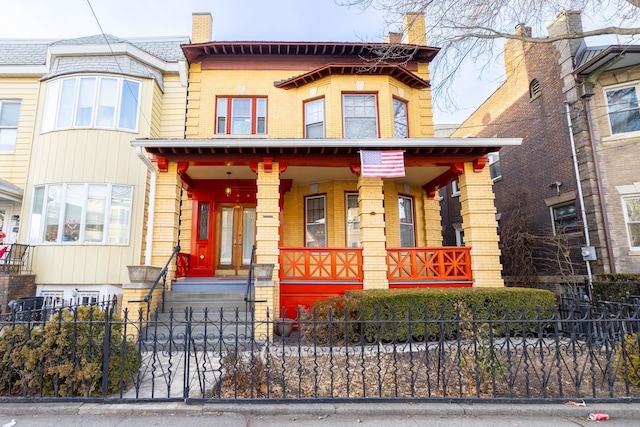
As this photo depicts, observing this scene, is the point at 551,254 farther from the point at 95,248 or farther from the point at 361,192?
the point at 95,248

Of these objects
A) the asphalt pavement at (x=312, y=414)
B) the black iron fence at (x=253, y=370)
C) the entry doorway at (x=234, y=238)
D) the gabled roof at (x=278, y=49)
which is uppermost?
the gabled roof at (x=278, y=49)

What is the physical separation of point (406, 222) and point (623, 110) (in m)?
7.43

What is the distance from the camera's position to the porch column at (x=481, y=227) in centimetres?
919

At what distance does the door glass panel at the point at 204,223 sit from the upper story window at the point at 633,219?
42.8 ft

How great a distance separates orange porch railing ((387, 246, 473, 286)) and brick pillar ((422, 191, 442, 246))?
2211 mm

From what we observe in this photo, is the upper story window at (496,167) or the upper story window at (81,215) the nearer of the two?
the upper story window at (81,215)

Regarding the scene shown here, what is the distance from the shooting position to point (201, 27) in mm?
12977

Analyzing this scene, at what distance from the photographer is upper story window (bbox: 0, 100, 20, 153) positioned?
37.0 feet

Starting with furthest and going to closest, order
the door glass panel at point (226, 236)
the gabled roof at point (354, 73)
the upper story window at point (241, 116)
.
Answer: the upper story window at point (241, 116), the door glass panel at point (226, 236), the gabled roof at point (354, 73)

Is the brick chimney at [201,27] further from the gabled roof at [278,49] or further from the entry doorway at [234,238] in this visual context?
the entry doorway at [234,238]

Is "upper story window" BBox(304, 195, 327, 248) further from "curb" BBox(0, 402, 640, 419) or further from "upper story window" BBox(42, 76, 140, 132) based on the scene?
"curb" BBox(0, 402, 640, 419)

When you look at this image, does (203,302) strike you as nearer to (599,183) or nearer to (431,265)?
(431,265)

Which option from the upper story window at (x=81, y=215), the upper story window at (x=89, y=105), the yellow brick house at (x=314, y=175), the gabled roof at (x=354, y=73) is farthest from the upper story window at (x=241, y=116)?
the upper story window at (x=81, y=215)

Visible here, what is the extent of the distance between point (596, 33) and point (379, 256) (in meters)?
6.88
